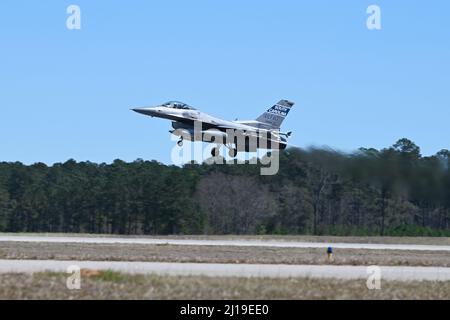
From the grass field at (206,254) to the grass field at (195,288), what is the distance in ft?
33.9

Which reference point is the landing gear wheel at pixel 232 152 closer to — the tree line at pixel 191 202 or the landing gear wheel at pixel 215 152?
the landing gear wheel at pixel 215 152

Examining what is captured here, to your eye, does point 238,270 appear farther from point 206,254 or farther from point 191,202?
point 191,202

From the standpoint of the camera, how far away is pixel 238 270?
93.1ft

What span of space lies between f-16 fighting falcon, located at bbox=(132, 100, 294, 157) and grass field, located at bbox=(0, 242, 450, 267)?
11.4 m

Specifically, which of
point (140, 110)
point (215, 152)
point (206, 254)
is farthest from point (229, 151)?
point (206, 254)

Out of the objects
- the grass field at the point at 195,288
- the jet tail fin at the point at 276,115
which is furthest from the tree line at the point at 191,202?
the grass field at the point at 195,288

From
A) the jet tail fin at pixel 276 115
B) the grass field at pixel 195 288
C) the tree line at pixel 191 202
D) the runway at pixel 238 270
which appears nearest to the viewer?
the grass field at pixel 195 288

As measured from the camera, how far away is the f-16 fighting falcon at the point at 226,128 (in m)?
54.4

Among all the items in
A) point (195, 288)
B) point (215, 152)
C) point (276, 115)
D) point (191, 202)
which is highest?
point (276, 115)

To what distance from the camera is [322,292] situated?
21641 millimetres

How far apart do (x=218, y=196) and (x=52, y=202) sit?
22845 mm

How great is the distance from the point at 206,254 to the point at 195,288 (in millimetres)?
17801
